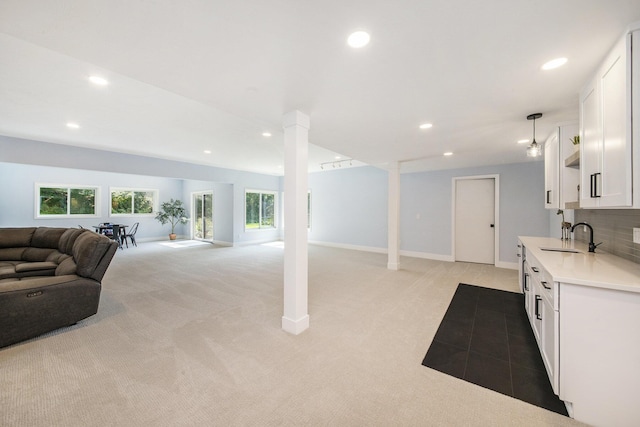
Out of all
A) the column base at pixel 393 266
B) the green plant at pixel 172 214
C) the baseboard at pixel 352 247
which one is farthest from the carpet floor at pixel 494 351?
the green plant at pixel 172 214

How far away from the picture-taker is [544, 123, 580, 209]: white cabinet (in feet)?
9.15

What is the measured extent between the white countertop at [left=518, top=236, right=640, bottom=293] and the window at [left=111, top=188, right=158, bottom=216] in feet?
37.9

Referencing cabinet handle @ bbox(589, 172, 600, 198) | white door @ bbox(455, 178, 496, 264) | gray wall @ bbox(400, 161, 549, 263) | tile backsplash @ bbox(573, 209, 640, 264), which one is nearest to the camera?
cabinet handle @ bbox(589, 172, 600, 198)

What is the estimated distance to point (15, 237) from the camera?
3.92 meters

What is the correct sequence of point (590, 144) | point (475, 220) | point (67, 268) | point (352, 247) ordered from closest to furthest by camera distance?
point (590, 144) → point (67, 268) → point (475, 220) → point (352, 247)

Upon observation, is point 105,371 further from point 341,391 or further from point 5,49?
point 5,49

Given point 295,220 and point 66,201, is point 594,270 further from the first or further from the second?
point 66,201

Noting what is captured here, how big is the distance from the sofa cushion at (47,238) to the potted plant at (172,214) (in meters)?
5.83

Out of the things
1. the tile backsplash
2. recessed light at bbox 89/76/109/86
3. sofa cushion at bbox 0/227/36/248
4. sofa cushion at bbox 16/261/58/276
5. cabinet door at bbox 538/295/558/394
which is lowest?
cabinet door at bbox 538/295/558/394

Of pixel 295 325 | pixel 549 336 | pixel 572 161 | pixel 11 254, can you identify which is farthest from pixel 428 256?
pixel 11 254

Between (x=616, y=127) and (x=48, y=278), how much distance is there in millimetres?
4994

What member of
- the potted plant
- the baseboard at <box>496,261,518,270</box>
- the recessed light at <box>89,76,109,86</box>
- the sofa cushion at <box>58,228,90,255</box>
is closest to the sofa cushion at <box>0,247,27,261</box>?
the sofa cushion at <box>58,228,90,255</box>

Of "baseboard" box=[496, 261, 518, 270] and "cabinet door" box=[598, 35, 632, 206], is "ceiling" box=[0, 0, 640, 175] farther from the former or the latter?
"baseboard" box=[496, 261, 518, 270]

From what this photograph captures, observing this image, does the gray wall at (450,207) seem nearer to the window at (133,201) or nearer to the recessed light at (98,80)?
the recessed light at (98,80)
